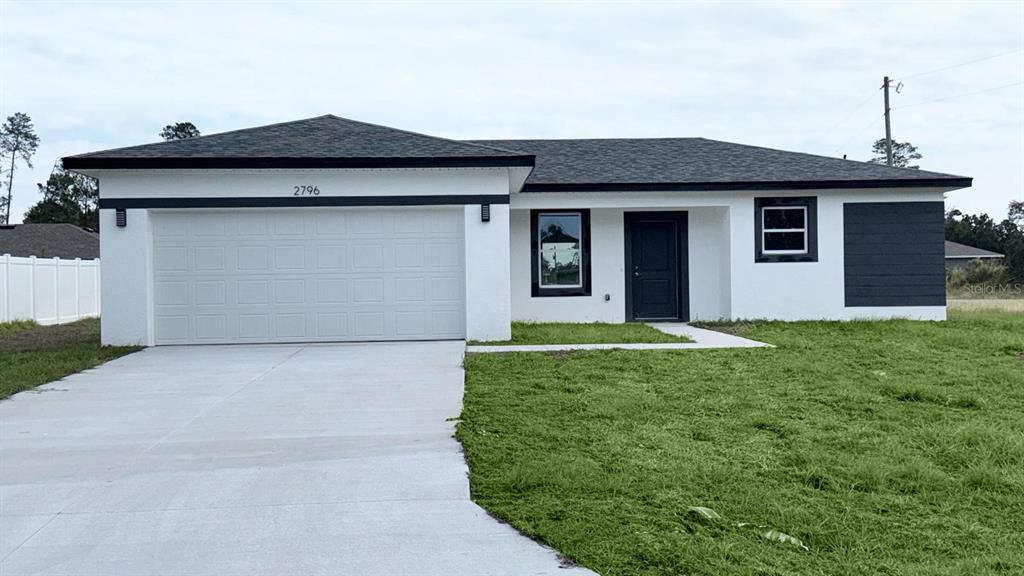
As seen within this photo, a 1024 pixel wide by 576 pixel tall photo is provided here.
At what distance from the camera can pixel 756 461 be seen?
19.6 ft

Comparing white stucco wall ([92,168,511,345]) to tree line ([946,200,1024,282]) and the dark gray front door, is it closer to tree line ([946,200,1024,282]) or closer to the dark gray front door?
the dark gray front door

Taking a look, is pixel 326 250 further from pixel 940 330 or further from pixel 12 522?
pixel 940 330

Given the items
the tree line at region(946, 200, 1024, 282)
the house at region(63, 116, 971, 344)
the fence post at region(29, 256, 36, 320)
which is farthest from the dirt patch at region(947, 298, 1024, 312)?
the tree line at region(946, 200, 1024, 282)

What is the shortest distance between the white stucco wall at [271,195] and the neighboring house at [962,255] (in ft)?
140

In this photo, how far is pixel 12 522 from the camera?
4.95 m

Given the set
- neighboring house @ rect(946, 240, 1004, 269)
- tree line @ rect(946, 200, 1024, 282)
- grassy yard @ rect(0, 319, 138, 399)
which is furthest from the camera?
tree line @ rect(946, 200, 1024, 282)

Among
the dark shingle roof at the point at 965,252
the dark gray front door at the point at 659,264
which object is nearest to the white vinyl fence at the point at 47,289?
the dark gray front door at the point at 659,264

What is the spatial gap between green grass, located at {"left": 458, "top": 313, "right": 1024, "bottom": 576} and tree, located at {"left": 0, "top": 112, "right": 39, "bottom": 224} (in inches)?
2203

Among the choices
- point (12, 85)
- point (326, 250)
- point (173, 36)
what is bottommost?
point (326, 250)

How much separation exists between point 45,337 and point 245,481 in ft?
42.0

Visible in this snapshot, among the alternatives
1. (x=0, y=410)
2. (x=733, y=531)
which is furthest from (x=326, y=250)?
(x=733, y=531)

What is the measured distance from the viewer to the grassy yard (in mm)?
10211

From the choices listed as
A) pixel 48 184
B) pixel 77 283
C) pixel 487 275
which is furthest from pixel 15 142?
pixel 487 275

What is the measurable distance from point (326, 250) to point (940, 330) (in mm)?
10424
